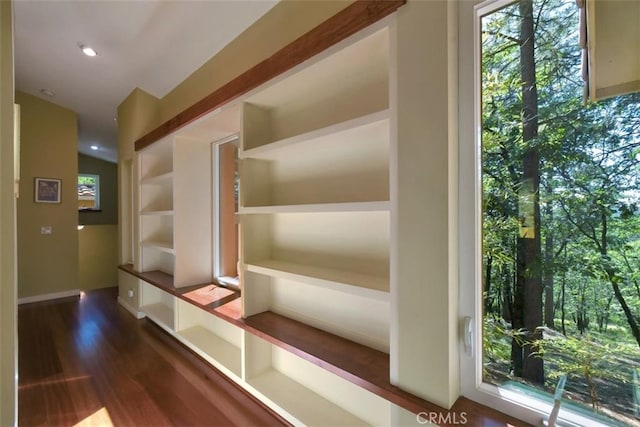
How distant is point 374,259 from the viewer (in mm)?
1354

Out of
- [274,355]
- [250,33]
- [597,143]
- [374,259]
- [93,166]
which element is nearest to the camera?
[597,143]

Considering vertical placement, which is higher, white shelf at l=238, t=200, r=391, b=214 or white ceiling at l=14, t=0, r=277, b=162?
white ceiling at l=14, t=0, r=277, b=162

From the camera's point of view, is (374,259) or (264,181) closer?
(374,259)

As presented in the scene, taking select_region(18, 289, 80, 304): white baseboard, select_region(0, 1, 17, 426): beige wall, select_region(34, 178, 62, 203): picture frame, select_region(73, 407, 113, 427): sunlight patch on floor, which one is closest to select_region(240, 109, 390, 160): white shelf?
select_region(0, 1, 17, 426): beige wall

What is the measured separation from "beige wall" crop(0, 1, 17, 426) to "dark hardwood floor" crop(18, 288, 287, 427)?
2.31ft

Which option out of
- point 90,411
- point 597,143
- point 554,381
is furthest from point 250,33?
point 90,411

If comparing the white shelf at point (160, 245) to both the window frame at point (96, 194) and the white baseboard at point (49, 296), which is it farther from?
the window frame at point (96, 194)

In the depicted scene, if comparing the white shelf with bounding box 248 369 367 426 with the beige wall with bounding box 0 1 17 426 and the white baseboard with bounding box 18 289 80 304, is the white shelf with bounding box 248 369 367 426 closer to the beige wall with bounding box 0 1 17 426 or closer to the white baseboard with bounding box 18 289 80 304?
the beige wall with bounding box 0 1 17 426

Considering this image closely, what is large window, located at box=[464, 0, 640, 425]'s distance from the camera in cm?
79

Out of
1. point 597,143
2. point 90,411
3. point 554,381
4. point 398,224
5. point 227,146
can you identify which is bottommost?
point 90,411

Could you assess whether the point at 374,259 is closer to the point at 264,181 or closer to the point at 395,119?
the point at 395,119

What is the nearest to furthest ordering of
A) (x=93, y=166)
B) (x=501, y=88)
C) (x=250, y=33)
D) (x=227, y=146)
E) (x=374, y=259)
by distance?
(x=501, y=88), (x=374, y=259), (x=250, y=33), (x=227, y=146), (x=93, y=166)

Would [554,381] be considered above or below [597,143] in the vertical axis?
Result: below

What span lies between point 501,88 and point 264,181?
138 centimetres
